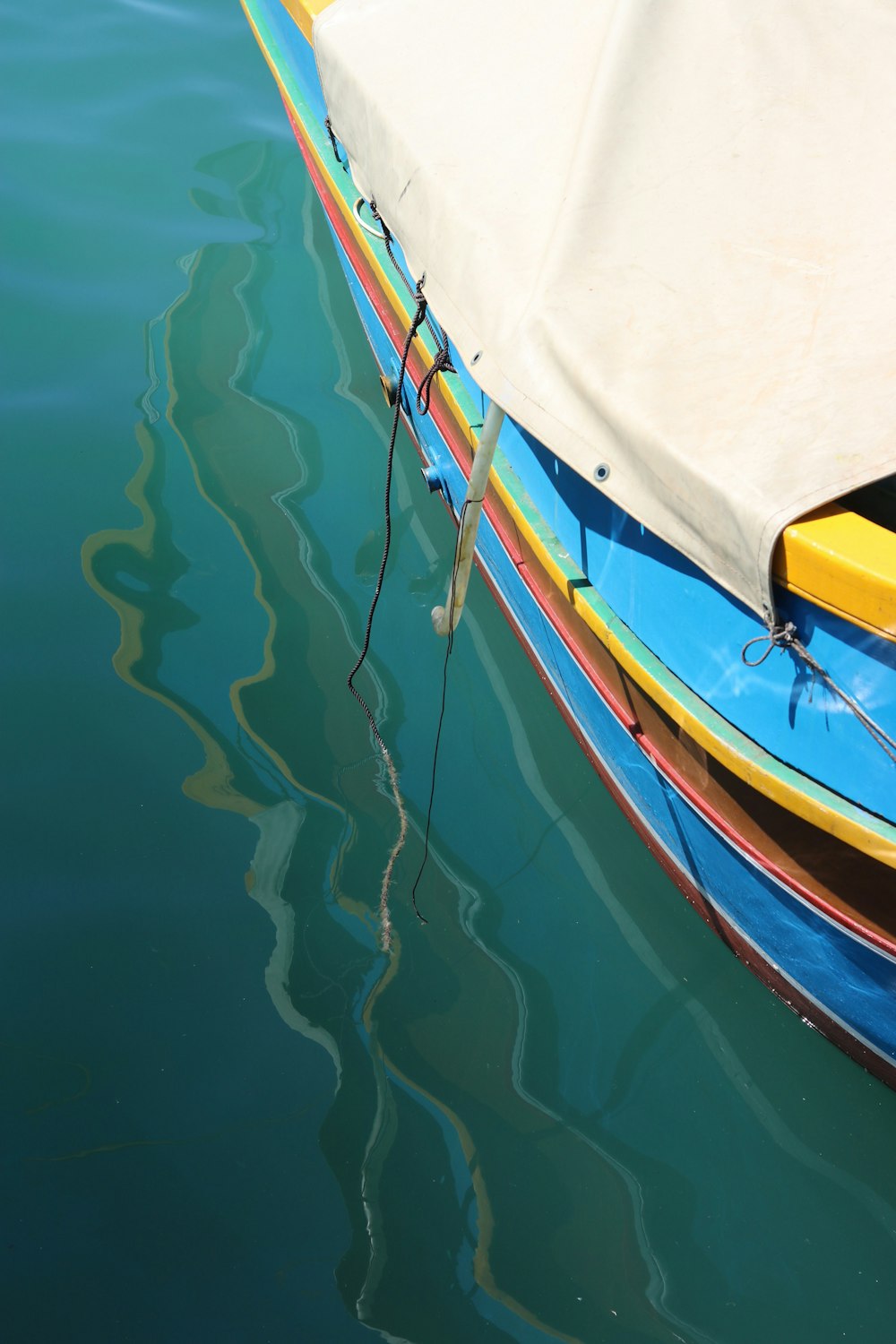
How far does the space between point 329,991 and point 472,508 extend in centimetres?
117

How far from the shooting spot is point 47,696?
3.11 meters

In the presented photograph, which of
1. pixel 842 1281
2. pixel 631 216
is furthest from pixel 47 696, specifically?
pixel 842 1281

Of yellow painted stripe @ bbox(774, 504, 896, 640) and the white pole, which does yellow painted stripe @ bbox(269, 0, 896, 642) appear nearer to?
yellow painted stripe @ bbox(774, 504, 896, 640)

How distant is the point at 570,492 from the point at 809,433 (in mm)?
770

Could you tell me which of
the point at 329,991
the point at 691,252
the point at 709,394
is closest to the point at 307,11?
the point at 691,252

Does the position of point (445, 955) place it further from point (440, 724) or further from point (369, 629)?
point (369, 629)

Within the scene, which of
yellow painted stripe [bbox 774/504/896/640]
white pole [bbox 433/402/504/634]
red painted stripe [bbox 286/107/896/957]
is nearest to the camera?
yellow painted stripe [bbox 774/504/896/640]

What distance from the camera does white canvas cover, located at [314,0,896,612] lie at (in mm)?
1821

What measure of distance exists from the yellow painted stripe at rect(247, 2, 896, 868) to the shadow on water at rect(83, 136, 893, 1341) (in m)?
0.68

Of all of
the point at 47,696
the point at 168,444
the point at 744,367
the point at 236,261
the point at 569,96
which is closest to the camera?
the point at 744,367

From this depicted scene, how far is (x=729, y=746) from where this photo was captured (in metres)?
2.09

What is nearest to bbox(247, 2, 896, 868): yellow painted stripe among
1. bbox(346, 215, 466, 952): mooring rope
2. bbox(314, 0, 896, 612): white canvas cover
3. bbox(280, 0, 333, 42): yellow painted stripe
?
bbox(346, 215, 466, 952): mooring rope

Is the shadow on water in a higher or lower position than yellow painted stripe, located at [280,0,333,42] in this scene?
lower

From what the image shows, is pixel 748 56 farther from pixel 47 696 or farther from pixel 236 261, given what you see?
pixel 236 261
